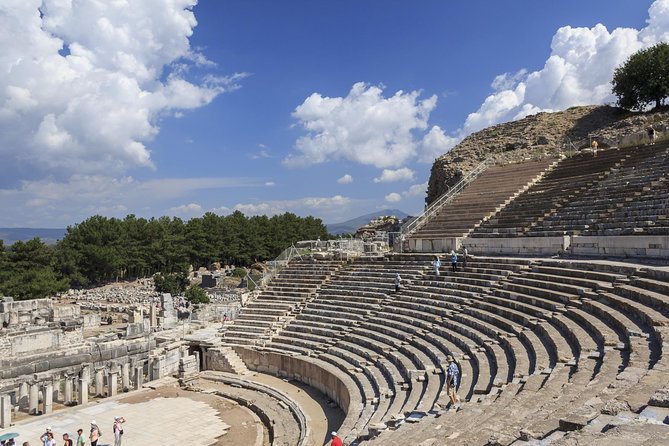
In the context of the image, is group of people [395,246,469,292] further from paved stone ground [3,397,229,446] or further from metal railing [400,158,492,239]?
paved stone ground [3,397,229,446]

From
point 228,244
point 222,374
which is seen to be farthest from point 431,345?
point 228,244

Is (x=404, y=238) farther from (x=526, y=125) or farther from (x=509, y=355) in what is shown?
(x=526, y=125)

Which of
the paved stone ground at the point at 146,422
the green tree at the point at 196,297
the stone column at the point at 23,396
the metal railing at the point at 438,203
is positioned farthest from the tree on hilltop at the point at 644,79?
the stone column at the point at 23,396

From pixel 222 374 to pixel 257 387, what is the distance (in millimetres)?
2701

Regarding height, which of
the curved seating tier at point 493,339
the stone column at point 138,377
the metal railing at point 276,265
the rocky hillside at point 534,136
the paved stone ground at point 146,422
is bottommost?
the paved stone ground at point 146,422

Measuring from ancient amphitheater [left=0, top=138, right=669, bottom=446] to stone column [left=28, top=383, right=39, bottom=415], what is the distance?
7 cm

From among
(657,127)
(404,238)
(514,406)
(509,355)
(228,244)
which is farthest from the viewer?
(228,244)

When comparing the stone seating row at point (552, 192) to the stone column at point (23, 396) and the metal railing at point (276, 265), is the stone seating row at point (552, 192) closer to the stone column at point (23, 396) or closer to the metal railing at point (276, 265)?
the metal railing at point (276, 265)

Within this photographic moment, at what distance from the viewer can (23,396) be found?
18.0 meters

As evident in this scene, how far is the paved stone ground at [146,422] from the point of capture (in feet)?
48.4

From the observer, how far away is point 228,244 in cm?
6694

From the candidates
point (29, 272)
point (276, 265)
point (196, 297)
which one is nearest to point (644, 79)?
point (276, 265)

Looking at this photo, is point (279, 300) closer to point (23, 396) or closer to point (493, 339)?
point (23, 396)

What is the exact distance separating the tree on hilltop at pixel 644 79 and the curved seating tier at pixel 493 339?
100 feet
